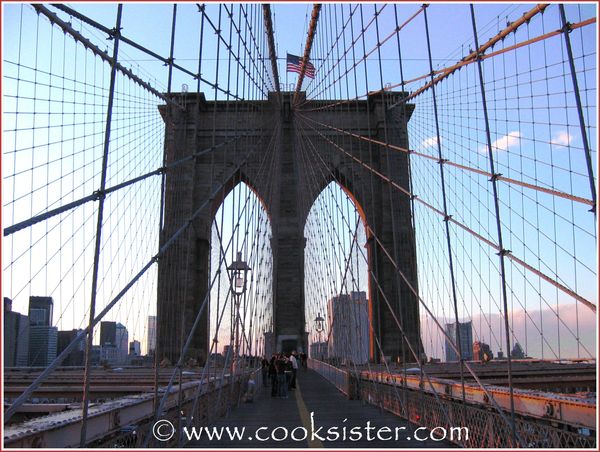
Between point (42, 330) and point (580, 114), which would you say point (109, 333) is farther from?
point (580, 114)

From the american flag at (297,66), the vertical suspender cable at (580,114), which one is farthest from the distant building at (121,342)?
the american flag at (297,66)

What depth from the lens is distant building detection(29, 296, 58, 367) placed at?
18.8 ft

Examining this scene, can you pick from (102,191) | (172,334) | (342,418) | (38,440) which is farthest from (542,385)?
(172,334)

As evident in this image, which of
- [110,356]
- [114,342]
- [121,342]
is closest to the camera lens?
[114,342]

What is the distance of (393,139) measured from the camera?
70.9 feet

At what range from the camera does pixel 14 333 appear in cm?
554

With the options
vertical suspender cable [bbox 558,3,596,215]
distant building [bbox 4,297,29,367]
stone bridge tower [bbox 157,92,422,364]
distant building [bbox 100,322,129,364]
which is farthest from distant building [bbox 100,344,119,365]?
vertical suspender cable [bbox 558,3,596,215]

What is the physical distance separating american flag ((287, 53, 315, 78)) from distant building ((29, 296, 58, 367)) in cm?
1325

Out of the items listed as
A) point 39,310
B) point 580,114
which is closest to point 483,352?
point 39,310

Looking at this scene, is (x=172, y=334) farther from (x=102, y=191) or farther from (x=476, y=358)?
(x=102, y=191)

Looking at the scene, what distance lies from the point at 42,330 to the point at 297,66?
14440 mm

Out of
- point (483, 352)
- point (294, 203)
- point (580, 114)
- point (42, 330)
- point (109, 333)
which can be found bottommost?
point (483, 352)

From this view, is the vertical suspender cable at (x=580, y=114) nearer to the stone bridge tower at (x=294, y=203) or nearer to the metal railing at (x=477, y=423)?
the metal railing at (x=477, y=423)

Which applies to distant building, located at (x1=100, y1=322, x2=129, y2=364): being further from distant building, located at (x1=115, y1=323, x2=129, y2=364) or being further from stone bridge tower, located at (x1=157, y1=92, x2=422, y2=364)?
stone bridge tower, located at (x1=157, y1=92, x2=422, y2=364)
